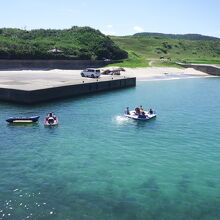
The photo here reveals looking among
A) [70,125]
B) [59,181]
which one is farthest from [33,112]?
[59,181]

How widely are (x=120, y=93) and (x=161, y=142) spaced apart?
35.0 metres

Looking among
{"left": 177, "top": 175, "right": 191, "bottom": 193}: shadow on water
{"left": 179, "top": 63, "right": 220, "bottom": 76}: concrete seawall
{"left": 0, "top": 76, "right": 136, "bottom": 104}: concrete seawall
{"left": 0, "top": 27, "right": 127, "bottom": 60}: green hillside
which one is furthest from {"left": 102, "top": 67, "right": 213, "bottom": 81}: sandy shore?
{"left": 177, "top": 175, "right": 191, "bottom": 193}: shadow on water

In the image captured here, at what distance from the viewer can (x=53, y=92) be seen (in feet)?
165

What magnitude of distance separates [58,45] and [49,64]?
18.6m

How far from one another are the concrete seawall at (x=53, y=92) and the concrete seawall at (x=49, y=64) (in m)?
30.3

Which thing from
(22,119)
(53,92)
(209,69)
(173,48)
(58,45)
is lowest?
(22,119)

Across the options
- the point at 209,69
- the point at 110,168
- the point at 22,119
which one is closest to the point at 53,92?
the point at 22,119

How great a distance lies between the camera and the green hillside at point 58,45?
90.4m

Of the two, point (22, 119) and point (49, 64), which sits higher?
point (49, 64)

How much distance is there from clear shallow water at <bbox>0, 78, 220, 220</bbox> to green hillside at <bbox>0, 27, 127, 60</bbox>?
5156 centimetres

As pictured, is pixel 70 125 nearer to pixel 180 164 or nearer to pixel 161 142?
pixel 161 142

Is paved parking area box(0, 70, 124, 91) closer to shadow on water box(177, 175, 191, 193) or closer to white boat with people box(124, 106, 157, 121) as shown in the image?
white boat with people box(124, 106, 157, 121)

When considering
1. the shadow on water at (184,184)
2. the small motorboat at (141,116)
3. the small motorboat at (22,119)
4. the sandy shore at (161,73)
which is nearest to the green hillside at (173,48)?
the sandy shore at (161,73)

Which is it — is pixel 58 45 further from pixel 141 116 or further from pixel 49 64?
pixel 141 116
